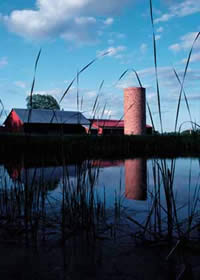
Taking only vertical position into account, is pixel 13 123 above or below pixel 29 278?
above

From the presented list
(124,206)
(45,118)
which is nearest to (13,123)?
(45,118)

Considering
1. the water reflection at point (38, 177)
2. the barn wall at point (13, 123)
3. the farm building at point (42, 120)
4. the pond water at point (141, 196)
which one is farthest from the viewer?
the barn wall at point (13, 123)

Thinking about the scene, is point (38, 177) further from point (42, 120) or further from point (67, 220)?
point (42, 120)

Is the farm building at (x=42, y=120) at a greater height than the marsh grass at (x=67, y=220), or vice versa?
A: the farm building at (x=42, y=120)

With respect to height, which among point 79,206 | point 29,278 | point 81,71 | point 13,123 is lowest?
point 29,278

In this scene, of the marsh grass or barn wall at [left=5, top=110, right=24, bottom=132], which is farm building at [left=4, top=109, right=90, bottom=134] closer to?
barn wall at [left=5, top=110, right=24, bottom=132]

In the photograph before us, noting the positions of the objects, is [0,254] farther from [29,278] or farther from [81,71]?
[81,71]

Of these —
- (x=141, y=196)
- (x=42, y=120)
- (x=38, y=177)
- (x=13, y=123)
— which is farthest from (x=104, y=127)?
(x=13, y=123)

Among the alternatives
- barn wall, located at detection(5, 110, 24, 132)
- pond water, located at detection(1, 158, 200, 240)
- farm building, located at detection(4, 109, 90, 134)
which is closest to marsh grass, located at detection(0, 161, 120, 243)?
pond water, located at detection(1, 158, 200, 240)

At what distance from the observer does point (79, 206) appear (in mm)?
1100

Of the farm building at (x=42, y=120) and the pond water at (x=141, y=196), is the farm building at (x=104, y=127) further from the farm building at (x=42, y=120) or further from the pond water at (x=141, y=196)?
the farm building at (x=42, y=120)

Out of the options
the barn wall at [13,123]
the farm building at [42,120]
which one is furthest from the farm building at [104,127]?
the barn wall at [13,123]

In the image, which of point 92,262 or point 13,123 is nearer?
point 92,262

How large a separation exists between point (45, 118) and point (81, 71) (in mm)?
13028
